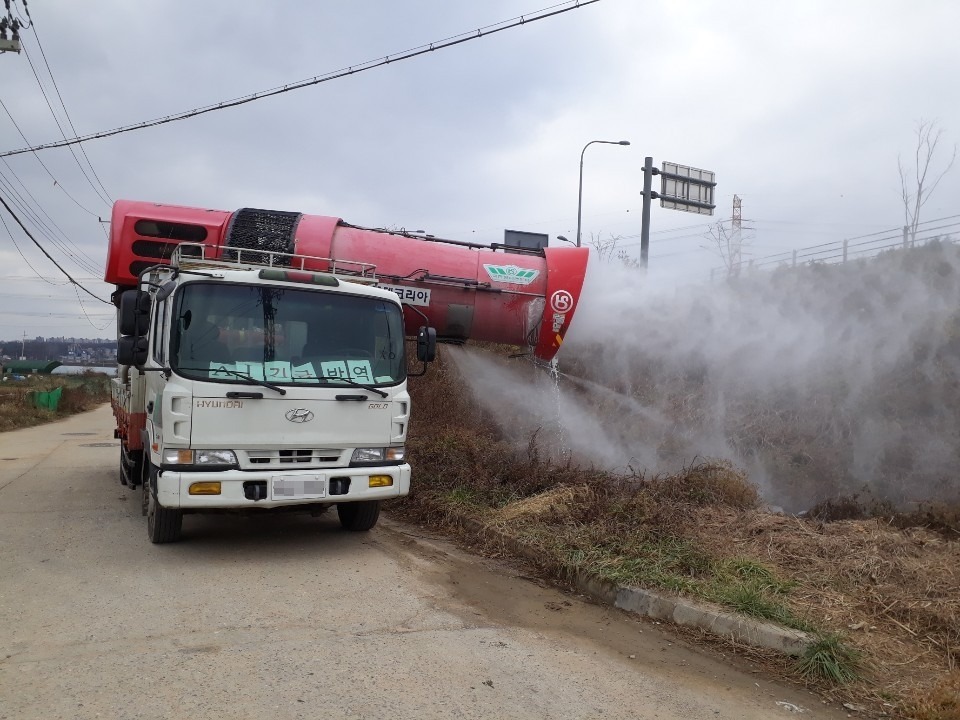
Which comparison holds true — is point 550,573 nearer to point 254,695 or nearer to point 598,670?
point 598,670

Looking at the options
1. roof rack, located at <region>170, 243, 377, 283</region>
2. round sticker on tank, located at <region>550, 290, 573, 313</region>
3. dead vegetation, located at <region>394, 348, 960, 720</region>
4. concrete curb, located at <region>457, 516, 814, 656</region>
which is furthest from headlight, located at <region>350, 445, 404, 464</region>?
round sticker on tank, located at <region>550, 290, 573, 313</region>

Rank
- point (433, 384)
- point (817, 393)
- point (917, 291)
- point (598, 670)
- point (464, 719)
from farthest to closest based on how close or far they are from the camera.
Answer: point (433, 384), point (917, 291), point (817, 393), point (598, 670), point (464, 719)

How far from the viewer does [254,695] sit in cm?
351

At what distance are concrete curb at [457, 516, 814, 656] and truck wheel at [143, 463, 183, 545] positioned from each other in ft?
10.8

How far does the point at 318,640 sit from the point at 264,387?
2.30m

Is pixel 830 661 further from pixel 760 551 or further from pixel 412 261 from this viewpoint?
pixel 412 261

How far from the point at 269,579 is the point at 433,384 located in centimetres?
796

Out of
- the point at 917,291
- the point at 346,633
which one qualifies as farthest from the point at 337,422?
the point at 917,291

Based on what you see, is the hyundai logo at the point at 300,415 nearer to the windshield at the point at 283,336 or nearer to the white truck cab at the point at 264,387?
the white truck cab at the point at 264,387

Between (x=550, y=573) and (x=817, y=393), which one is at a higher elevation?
(x=817, y=393)

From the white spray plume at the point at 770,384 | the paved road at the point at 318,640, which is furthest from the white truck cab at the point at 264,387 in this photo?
the white spray plume at the point at 770,384

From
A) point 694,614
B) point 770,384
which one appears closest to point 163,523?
point 694,614

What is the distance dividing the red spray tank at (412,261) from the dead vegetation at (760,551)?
183 cm

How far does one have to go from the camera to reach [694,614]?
15.2 feet
